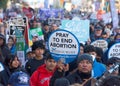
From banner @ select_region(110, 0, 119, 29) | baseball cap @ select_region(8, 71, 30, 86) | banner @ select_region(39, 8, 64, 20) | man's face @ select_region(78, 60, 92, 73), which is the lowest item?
banner @ select_region(39, 8, 64, 20)

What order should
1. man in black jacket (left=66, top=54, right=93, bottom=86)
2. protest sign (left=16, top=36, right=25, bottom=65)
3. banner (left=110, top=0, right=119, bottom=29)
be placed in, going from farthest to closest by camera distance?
banner (left=110, top=0, right=119, bottom=29) → protest sign (left=16, top=36, right=25, bottom=65) → man in black jacket (left=66, top=54, right=93, bottom=86)

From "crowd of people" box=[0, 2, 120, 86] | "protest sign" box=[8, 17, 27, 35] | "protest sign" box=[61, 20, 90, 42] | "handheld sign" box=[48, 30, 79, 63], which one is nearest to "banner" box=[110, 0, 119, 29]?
"protest sign" box=[8, 17, 27, 35]

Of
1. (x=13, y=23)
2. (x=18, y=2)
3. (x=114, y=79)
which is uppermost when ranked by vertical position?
(x=114, y=79)

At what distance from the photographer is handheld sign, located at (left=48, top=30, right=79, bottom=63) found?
22.9ft

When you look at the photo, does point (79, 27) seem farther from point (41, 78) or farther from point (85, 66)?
point (85, 66)

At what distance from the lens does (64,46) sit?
7199mm

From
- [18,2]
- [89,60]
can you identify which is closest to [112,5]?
[89,60]

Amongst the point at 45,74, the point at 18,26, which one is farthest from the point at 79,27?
the point at 45,74

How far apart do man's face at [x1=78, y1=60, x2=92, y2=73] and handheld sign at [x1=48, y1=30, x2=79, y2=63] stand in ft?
1.83

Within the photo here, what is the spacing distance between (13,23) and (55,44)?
6.84 metres

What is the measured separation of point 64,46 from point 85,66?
107 centimetres

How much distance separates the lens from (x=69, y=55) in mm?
6969

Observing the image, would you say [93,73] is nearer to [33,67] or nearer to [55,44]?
[55,44]

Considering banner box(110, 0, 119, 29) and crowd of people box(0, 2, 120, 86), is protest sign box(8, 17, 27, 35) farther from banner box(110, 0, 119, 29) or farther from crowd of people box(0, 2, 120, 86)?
banner box(110, 0, 119, 29)
